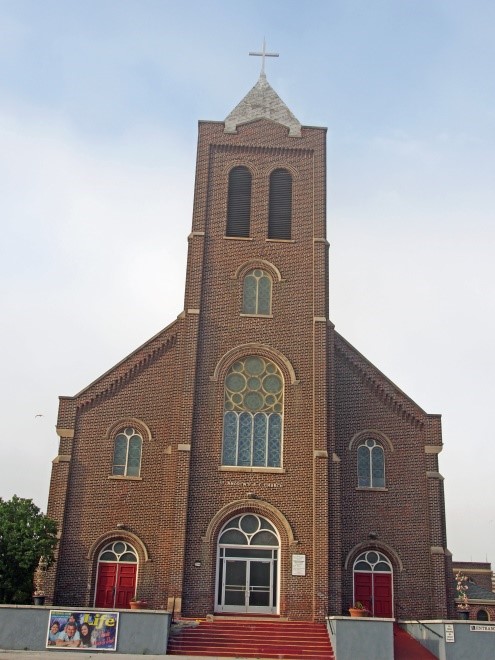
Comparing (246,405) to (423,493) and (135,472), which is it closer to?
(135,472)

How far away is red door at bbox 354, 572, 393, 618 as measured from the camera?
28.4 metres

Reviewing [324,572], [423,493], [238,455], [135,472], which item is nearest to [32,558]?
[135,472]

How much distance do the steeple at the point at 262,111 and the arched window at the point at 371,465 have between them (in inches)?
520

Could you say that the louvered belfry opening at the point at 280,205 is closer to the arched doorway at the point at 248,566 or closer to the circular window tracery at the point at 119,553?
the arched doorway at the point at 248,566

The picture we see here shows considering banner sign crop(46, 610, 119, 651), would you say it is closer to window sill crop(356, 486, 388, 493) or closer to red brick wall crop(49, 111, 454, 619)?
red brick wall crop(49, 111, 454, 619)

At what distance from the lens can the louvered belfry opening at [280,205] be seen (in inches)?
1261

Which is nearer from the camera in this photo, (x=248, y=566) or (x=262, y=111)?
(x=248, y=566)

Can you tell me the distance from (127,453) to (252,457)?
4708 millimetres

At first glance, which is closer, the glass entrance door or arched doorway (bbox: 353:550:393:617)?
the glass entrance door

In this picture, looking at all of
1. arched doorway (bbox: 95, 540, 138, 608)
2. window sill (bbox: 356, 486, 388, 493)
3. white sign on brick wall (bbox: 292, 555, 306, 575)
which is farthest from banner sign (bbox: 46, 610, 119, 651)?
window sill (bbox: 356, 486, 388, 493)

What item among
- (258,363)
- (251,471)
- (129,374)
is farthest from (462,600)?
(129,374)

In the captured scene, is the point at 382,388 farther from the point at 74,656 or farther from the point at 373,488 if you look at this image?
the point at 74,656

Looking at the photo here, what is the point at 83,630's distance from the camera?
22906 mm

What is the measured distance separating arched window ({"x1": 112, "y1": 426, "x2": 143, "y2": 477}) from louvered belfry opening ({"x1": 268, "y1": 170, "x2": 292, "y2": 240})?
9576mm
